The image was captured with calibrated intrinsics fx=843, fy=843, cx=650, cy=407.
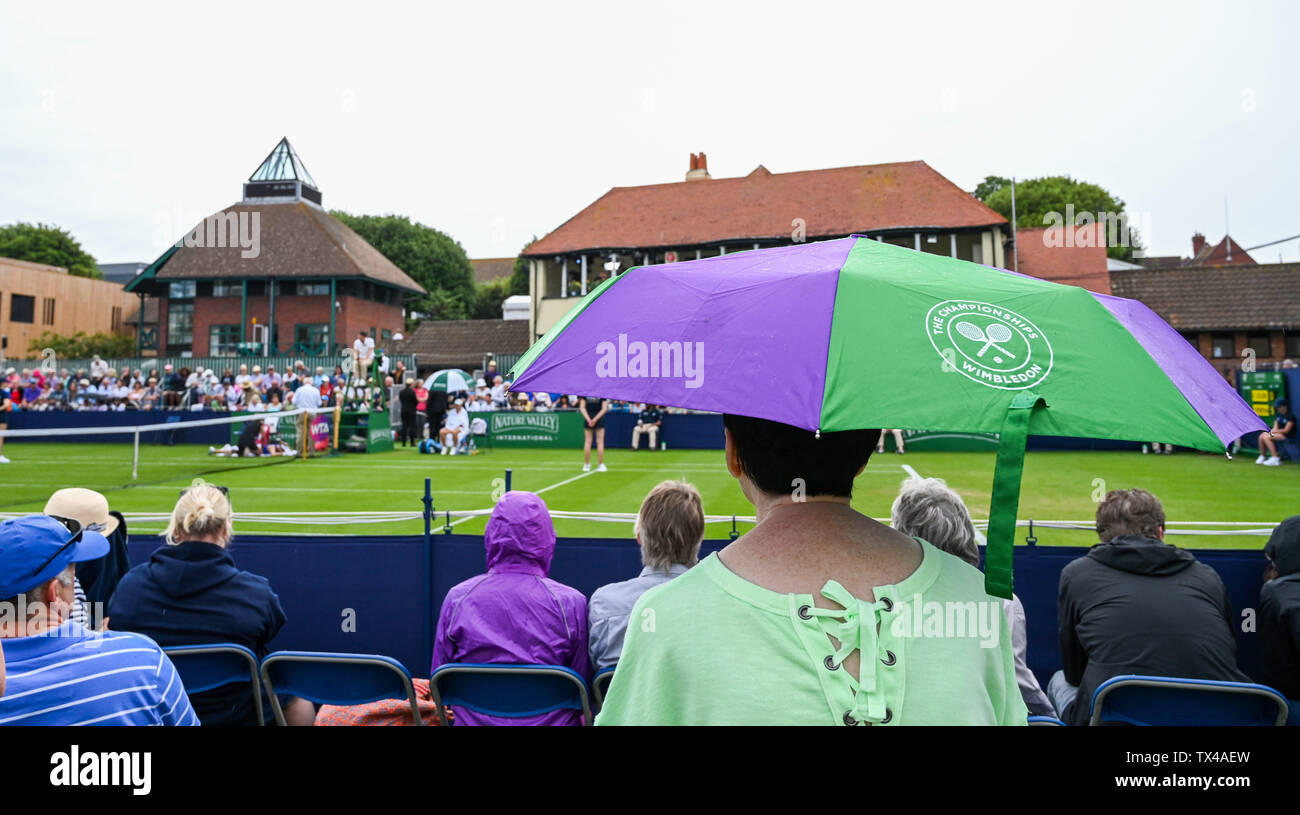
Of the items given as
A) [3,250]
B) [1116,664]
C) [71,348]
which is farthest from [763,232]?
[3,250]

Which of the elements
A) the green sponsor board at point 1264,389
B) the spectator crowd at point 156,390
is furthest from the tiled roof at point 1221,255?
the spectator crowd at point 156,390

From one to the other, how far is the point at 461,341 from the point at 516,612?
175 feet

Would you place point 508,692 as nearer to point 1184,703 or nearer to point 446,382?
point 1184,703

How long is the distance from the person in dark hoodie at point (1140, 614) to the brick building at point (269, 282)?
48521mm

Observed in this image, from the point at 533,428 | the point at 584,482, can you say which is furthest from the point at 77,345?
the point at 584,482

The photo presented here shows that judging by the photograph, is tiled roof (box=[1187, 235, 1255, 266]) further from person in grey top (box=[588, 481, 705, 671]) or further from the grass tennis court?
person in grey top (box=[588, 481, 705, 671])

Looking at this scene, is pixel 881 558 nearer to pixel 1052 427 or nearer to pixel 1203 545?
pixel 1052 427

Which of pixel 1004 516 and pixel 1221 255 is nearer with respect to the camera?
pixel 1004 516

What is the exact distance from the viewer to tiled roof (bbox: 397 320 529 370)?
53031mm

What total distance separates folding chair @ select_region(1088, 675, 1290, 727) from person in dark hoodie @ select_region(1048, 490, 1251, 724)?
1.08ft

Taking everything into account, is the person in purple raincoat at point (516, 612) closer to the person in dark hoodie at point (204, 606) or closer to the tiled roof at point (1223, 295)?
the person in dark hoodie at point (204, 606)

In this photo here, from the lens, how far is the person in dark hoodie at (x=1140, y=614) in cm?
414

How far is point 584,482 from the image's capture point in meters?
16.8

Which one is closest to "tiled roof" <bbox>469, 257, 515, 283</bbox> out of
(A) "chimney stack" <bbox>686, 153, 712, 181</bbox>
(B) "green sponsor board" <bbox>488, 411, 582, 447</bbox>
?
(A) "chimney stack" <bbox>686, 153, 712, 181</bbox>
